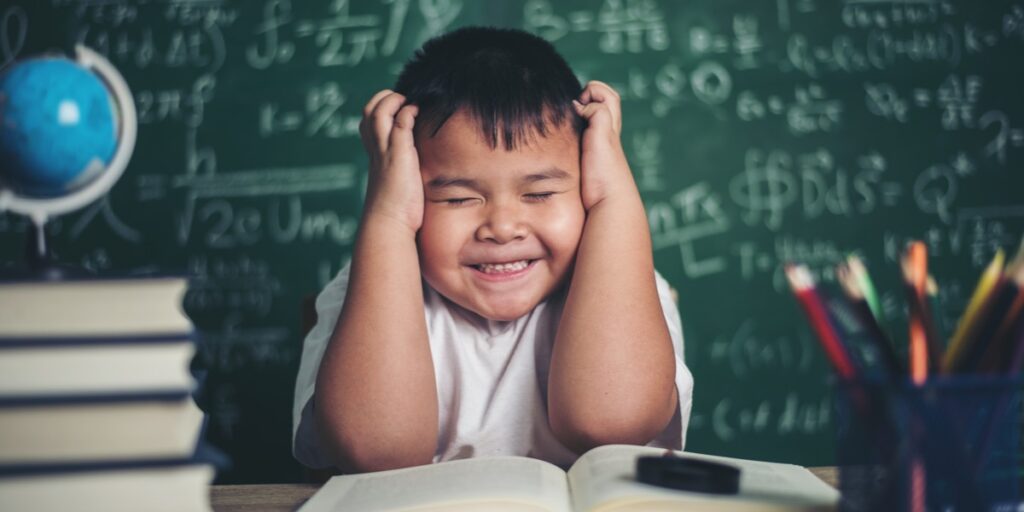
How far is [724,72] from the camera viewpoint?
2.56 metres

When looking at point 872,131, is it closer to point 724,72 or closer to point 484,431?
point 724,72

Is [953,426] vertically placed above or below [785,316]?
above

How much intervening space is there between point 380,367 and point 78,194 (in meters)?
0.43

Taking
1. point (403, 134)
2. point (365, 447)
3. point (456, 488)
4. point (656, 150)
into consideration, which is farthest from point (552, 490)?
point (656, 150)

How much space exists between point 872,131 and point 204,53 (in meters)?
2.00

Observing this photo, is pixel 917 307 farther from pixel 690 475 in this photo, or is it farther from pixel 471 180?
pixel 471 180

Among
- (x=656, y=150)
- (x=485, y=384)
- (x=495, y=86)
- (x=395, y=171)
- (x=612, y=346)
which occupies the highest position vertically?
(x=495, y=86)

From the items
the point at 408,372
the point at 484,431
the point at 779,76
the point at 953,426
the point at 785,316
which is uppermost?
the point at 779,76

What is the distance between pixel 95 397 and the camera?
56 centimetres

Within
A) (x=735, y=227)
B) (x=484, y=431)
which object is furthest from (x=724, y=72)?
(x=484, y=431)

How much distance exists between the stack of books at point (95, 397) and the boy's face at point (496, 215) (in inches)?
21.9

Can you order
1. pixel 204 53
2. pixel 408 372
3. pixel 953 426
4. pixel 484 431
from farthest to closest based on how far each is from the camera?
pixel 204 53 → pixel 484 431 → pixel 408 372 → pixel 953 426

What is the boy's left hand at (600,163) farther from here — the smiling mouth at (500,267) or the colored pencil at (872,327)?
the colored pencil at (872,327)

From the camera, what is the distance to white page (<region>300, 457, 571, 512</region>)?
65cm
